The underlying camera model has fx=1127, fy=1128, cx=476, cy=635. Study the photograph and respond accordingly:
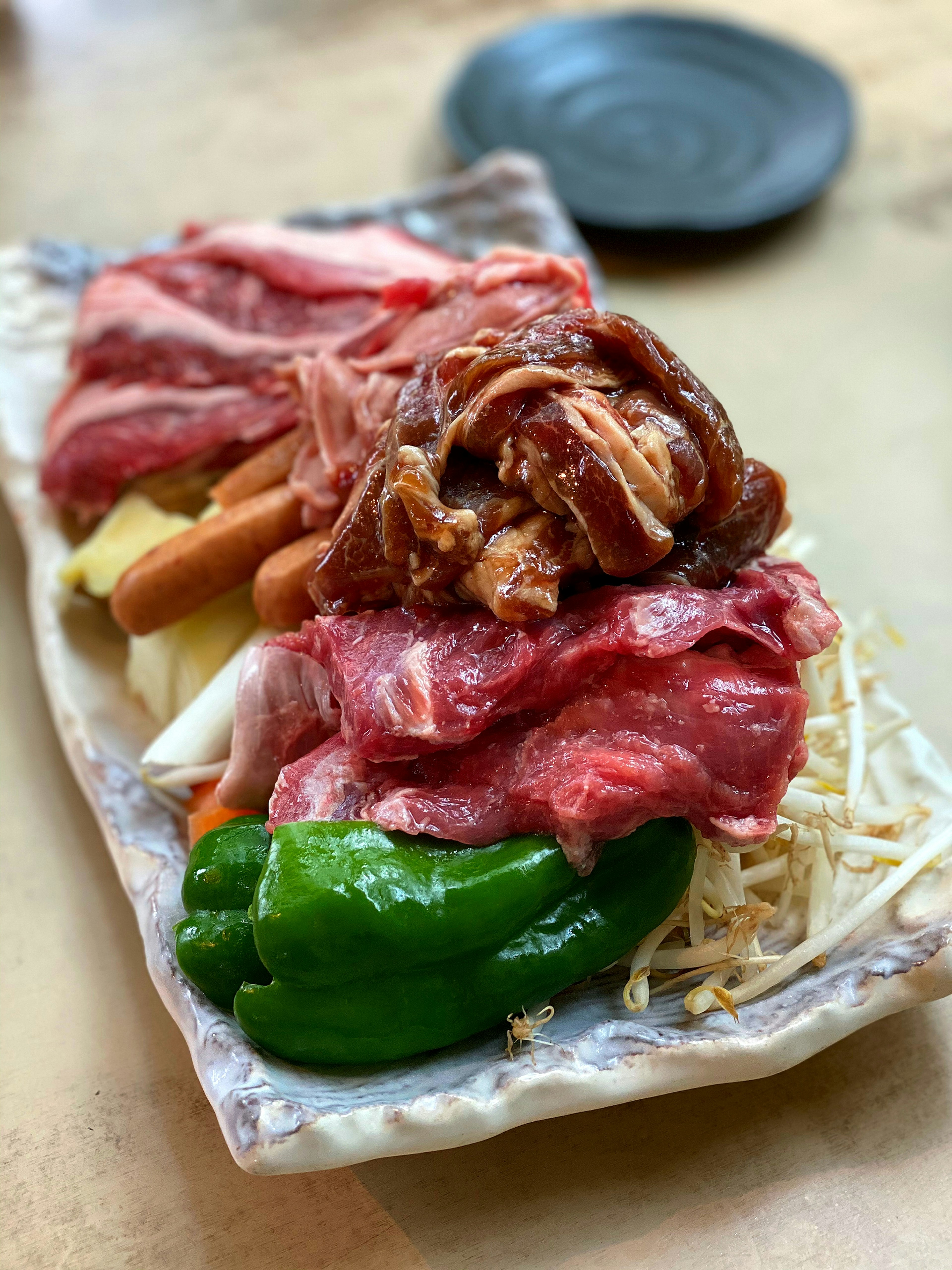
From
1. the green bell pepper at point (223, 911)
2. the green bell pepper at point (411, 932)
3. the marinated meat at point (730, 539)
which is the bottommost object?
the green bell pepper at point (223, 911)

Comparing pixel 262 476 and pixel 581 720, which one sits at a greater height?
pixel 581 720

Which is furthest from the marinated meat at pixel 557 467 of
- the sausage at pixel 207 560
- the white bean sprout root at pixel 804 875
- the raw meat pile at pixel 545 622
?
the white bean sprout root at pixel 804 875

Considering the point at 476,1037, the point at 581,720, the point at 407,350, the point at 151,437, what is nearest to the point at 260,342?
the point at 151,437

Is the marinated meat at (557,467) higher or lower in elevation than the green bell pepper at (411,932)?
higher

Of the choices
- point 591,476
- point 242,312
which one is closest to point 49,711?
point 242,312

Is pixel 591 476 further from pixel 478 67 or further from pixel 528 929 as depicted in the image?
pixel 478 67

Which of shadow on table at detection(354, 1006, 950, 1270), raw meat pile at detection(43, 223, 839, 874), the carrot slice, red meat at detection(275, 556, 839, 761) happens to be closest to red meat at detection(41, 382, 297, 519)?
raw meat pile at detection(43, 223, 839, 874)

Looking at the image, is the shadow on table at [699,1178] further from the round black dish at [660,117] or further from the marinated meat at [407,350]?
the round black dish at [660,117]

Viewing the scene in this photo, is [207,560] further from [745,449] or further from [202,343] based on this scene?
[745,449]
